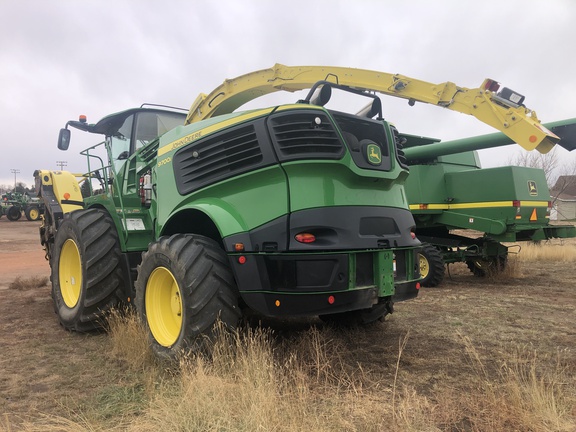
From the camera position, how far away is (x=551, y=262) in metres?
13.4

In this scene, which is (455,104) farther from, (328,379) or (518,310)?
(328,379)

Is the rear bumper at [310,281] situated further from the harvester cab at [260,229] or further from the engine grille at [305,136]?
the engine grille at [305,136]

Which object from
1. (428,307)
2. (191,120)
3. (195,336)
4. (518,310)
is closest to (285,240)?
(195,336)

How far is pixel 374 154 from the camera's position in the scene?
12.7ft

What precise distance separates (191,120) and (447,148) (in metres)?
4.95

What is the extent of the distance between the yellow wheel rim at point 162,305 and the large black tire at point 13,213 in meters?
39.2

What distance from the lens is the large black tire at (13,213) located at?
121 ft

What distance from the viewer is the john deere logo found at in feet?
12.5

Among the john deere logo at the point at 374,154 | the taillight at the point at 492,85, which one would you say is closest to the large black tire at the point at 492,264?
the taillight at the point at 492,85

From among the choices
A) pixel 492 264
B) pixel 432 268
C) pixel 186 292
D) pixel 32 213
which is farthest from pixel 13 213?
pixel 186 292

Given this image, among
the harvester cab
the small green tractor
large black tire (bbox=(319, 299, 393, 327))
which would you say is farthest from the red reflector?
the small green tractor

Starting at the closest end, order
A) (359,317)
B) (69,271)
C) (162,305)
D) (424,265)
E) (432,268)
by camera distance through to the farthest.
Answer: (162,305) → (359,317) → (69,271) → (432,268) → (424,265)

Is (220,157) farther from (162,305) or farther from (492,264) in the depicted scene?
Answer: (492,264)

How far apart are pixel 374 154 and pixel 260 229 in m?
1.21
